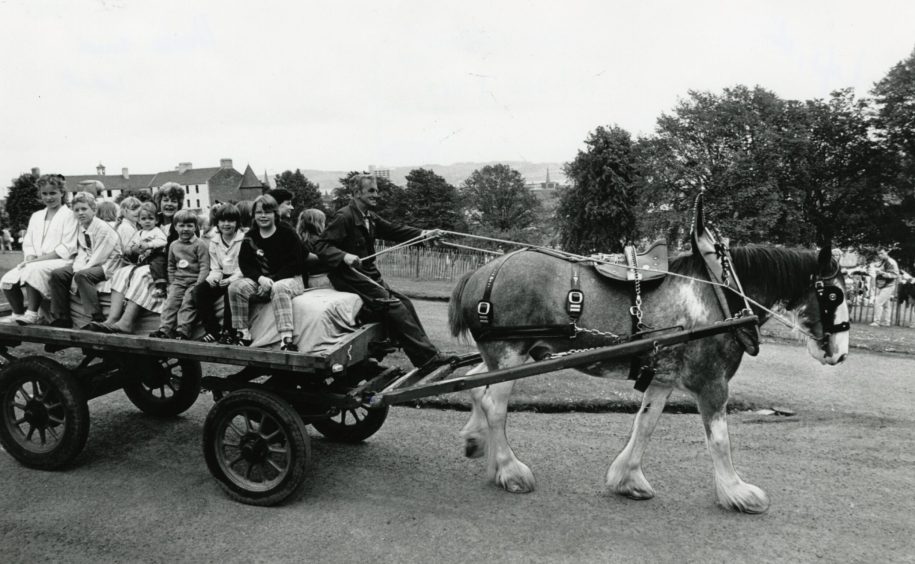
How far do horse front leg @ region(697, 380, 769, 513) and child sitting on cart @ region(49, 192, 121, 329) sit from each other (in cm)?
539

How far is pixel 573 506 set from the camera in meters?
5.07

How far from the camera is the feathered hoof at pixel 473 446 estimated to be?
577cm

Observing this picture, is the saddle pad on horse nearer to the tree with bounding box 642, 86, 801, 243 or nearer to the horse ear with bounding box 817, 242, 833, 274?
the horse ear with bounding box 817, 242, 833, 274

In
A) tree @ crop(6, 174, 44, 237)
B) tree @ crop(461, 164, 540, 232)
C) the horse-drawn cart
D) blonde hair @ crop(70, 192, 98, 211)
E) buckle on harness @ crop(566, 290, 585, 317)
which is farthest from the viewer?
tree @ crop(461, 164, 540, 232)

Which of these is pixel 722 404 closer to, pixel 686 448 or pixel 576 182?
pixel 686 448

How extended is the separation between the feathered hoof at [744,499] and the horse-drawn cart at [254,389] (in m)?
1.27

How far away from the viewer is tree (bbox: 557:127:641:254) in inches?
2181

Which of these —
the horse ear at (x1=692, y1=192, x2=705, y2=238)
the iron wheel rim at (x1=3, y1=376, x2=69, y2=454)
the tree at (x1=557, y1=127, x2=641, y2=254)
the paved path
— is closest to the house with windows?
the tree at (x1=557, y1=127, x2=641, y2=254)

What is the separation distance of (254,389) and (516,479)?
7.38 feet

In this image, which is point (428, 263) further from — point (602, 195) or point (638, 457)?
point (602, 195)

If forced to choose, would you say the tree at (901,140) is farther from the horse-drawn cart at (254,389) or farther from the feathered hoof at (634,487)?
the horse-drawn cart at (254,389)

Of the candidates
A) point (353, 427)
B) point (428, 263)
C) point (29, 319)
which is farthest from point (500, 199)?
point (29, 319)

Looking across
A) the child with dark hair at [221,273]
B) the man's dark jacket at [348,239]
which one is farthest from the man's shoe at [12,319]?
the man's dark jacket at [348,239]

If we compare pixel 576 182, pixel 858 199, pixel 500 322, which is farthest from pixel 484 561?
pixel 576 182
